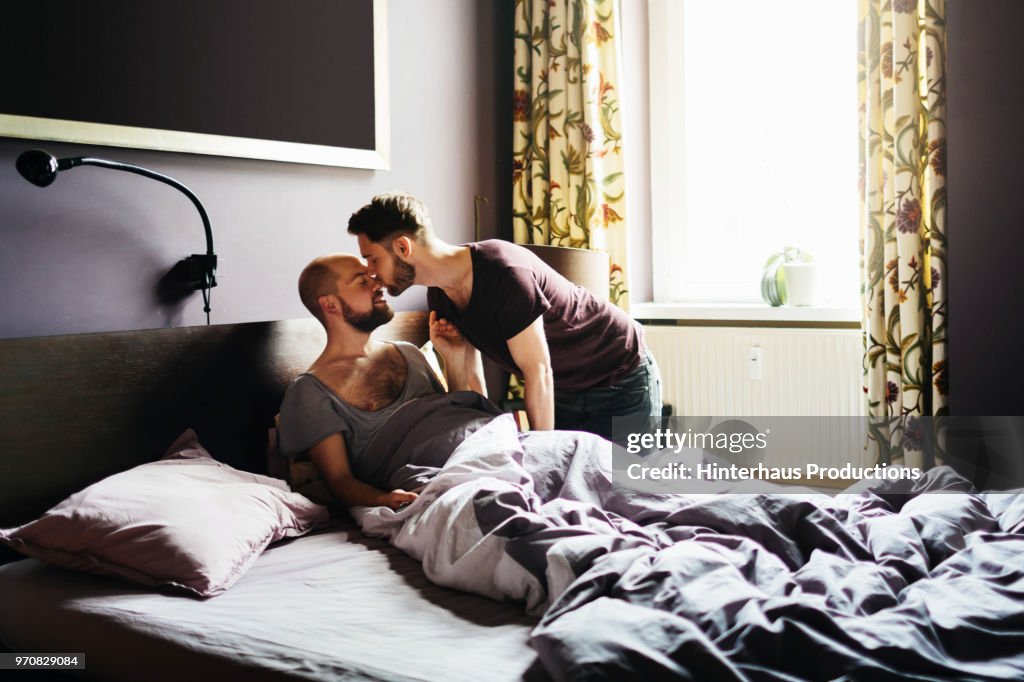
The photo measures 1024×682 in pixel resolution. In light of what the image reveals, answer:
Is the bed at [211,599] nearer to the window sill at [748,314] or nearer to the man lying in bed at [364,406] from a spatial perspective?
the man lying in bed at [364,406]

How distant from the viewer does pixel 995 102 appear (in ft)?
8.08

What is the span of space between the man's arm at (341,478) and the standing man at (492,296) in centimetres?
45

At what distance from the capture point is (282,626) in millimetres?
1373

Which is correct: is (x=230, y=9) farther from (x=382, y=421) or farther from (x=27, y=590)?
(x=27, y=590)

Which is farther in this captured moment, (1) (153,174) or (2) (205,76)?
(2) (205,76)

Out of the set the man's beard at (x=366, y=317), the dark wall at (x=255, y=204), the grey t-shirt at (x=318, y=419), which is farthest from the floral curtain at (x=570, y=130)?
the grey t-shirt at (x=318, y=419)

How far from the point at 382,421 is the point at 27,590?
33.2 inches

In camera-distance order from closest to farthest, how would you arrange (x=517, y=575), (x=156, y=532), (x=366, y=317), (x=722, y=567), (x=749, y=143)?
1. (x=722, y=567)
2. (x=517, y=575)
3. (x=156, y=532)
4. (x=366, y=317)
5. (x=749, y=143)

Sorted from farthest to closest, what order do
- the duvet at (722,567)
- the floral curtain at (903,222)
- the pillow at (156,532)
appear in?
the floral curtain at (903,222) < the pillow at (156,532) < the duvet at (722,567)

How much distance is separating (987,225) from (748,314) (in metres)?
1.09

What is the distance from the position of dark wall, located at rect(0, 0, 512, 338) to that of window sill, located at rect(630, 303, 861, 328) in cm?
75

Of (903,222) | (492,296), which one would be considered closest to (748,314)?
(903,222)

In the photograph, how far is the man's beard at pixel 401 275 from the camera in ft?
7.43

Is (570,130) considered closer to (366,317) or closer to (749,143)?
(749,143)
